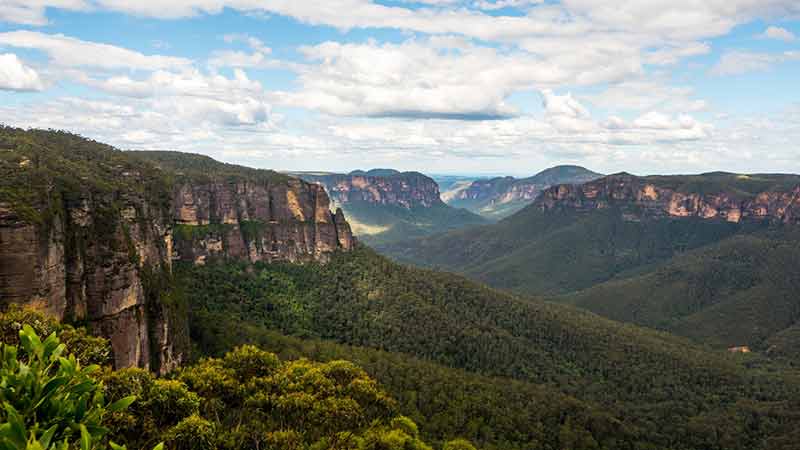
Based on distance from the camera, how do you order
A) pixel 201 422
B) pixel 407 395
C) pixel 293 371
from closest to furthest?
1. pixel 201 422
2. pixel 293 371
3. pixel 407 395

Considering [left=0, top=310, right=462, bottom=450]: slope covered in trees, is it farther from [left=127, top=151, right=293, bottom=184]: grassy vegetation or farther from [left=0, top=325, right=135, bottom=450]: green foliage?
[left=127, top=151, right=293, bottom=184]: grassy vegetation

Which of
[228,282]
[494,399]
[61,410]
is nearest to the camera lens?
[61,410]

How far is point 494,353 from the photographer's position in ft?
295

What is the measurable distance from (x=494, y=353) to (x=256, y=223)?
196ft

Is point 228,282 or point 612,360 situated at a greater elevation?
point 228,282

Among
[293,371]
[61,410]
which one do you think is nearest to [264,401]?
[293,371]

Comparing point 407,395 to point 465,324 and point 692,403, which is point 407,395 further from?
point 692,403

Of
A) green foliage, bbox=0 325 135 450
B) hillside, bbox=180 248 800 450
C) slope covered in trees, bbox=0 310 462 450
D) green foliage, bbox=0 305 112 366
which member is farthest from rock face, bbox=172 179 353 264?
green foliage, bbox=0 325 135 450

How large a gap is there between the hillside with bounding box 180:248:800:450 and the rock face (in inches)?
164

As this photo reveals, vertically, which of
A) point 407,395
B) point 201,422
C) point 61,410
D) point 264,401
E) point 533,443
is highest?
point 61,410

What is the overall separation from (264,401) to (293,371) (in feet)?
13.4

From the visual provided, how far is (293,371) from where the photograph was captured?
32312mm

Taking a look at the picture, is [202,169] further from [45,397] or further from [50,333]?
[45,397]

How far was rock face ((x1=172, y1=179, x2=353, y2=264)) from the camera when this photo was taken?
3871 inches
